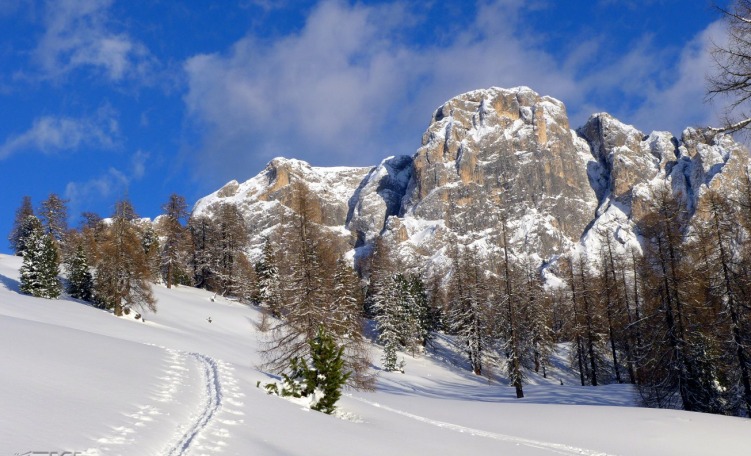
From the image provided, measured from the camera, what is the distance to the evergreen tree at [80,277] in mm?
36656

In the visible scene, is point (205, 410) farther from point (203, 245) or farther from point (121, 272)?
point (203, 245)

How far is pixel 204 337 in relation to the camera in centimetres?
3175

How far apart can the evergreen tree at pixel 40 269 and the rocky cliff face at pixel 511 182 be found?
106297mm

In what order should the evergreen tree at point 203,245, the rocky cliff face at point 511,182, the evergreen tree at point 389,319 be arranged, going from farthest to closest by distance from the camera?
the rocky cliff face at point 511,182 < the evergreen tree at point 203,245 < the evergreen tree at point 389,319

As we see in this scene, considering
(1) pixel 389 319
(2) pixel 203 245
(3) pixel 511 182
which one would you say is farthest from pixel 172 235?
(3) pixel 511 182

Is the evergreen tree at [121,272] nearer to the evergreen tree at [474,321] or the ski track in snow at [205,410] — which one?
the ski track in snow at [205,410]

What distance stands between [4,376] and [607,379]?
42120mm

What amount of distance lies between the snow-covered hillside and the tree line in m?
2.66

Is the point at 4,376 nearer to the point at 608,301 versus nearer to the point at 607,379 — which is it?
the point at 608,301

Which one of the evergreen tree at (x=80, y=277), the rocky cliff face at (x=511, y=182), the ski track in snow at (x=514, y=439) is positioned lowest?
the ski track in snow at (x=514, y=439)

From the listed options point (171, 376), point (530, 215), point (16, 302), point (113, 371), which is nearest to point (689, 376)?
point (171, 376)

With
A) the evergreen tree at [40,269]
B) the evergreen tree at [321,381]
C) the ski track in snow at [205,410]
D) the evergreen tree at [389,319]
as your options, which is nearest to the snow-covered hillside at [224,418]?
the ski track in snow at [205,410]

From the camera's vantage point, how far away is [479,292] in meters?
40.9

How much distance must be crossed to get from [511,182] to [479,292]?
128m
